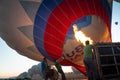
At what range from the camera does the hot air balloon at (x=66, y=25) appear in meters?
11.8

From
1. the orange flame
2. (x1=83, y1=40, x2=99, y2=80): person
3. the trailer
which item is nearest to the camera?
A: the trailer

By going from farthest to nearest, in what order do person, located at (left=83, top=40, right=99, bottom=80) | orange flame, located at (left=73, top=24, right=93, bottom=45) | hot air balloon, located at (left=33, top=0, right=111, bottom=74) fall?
orange flame, located at (left=73, top=24, right=93, bottom=45) → hot air balloon, located at (left=33, top=0, right=111, bottom=74) → person, located at (left=83, top=40, right=99, bottom=80)

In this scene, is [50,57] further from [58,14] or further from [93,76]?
[93,76]

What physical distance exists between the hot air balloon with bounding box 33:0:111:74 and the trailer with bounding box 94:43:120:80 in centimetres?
448

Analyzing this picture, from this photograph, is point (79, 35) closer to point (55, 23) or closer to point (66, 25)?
point (66, 25)

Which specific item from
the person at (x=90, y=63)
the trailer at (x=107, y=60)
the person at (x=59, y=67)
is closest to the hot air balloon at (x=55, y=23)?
the person at (x=59, y=67)

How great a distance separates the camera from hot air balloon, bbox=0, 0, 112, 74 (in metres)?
11.8

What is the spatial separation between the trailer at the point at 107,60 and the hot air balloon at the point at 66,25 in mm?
4478

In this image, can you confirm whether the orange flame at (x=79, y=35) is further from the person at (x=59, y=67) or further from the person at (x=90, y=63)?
the person at (x=90, y=63)

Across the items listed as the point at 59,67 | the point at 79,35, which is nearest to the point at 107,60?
the point at 79,35

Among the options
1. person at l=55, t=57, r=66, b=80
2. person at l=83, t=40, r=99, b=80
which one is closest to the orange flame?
person at l=55, t=57, r=66, b=80

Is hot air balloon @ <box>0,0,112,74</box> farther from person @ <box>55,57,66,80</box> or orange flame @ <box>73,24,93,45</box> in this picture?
person @ <box>55,57,66,80</box>

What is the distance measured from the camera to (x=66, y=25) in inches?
467

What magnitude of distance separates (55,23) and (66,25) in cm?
59
